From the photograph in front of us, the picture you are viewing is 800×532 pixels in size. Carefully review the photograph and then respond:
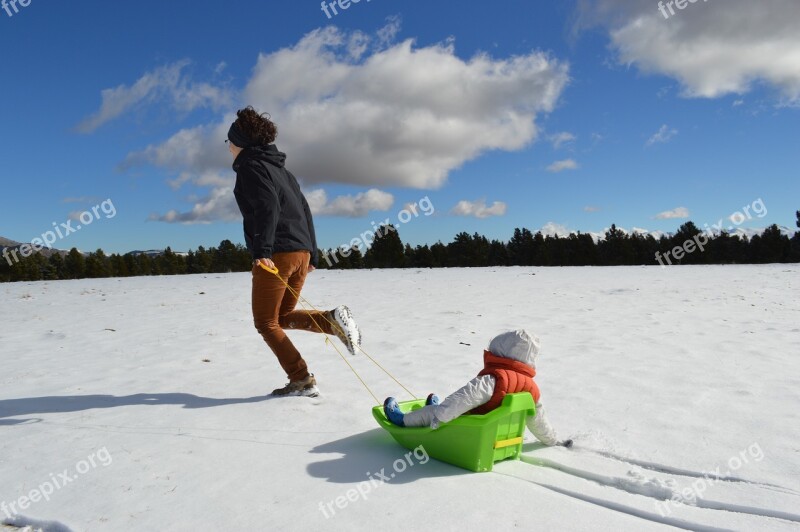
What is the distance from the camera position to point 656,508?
2559 millimetres

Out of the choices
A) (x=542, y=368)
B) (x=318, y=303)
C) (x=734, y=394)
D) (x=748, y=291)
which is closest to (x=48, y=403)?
(x=542, y=368)

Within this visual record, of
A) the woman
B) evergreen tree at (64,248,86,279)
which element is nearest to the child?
the woman

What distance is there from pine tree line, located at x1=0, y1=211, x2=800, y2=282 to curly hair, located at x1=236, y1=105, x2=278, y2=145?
36375mm

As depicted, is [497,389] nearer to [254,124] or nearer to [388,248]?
[254,124]

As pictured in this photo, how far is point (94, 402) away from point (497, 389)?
344cm

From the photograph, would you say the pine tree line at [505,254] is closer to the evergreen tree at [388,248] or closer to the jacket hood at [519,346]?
the evergreen tree at [388,248]

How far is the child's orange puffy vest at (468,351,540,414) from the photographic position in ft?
9.95

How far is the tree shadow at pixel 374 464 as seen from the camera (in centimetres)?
292

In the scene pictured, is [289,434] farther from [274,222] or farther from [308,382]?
[274,222]

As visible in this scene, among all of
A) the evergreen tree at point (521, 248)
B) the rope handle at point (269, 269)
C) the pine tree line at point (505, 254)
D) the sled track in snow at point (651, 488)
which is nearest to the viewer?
the sled track in snow at point (651, 488)

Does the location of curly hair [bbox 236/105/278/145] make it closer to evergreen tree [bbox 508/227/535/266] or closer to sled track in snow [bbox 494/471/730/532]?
sled track in snow [bbox 494/471/730/532]

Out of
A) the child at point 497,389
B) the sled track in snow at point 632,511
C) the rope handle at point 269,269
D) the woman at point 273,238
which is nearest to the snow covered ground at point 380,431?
the sled track in snow at point 632,511

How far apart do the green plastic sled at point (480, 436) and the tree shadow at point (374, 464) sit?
0.08 meters

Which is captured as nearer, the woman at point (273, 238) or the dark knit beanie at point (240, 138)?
the woman at point (273, 238)
